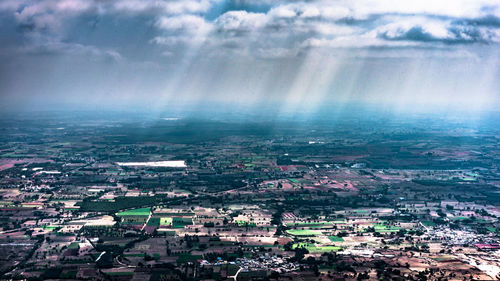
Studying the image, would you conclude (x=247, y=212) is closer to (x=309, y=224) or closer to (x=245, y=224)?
(x=245, y=224)

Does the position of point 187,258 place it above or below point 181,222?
Answer: below

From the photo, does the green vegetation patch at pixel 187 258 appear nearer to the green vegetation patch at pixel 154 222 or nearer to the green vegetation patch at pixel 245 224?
the green vegetation patch at pixel 154 222

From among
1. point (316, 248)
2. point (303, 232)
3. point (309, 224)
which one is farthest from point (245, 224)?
point (316, 248)

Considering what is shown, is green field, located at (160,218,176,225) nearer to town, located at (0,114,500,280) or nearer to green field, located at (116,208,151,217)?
town, located at (0,114,500,280)

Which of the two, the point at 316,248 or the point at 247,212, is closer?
the point at 316,248

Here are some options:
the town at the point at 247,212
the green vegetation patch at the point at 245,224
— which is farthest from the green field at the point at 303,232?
the green vegetation patch at the point at 245,224

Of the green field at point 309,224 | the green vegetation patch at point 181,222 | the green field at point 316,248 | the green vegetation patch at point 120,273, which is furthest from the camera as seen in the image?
the green field at point 309,224

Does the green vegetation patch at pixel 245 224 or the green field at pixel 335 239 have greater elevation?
the green vegetation patch at pixel 245 224

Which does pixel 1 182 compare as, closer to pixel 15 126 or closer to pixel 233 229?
pixel 233 229

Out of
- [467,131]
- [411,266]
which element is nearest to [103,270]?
[411,266]

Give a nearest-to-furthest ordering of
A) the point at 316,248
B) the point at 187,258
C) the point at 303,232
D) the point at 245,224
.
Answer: the point at 187,258
the point at 316,248
the point at 303,232
the point at 245,224

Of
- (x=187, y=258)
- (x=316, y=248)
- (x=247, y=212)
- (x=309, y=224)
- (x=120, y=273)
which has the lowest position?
(x=120, y=273)
